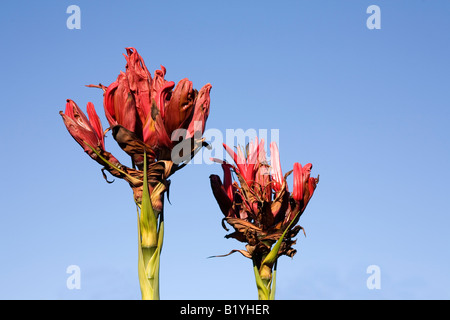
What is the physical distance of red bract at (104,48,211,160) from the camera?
31.6 feet

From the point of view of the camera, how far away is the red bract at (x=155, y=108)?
31.6 ft

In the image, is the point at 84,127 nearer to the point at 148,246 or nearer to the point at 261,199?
the point at 148,246

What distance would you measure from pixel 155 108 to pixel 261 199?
2217mm

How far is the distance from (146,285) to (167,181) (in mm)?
1419

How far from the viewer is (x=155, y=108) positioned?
31.6 feet

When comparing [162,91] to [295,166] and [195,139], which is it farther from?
[295,166]

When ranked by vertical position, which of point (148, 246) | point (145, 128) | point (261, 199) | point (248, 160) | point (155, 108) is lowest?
point (148, 246)

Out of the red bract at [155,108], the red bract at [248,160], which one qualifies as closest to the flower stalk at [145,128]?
the red bract at [155,108]

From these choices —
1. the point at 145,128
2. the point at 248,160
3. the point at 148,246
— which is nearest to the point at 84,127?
the point at 145,128

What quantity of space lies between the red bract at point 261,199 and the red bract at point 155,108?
1381mm

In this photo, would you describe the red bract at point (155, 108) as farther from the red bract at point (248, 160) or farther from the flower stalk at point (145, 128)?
the red bract at point (248, 160)

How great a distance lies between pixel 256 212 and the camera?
1091 cm
